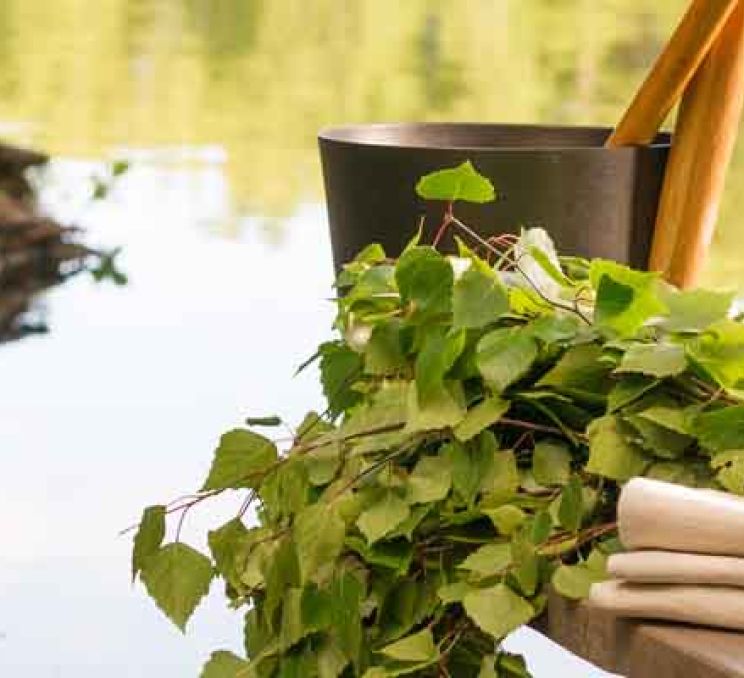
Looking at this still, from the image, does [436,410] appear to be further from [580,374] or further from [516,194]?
[516,194]

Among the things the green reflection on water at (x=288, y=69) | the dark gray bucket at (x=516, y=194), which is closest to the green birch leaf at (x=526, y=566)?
the dark gray bucket at (x=516, y=194)

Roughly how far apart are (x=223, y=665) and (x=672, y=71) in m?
0.46

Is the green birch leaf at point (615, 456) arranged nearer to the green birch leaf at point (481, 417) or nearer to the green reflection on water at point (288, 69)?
the green birch leaf at point (481, 417)

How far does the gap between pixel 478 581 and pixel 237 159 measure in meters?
1.69

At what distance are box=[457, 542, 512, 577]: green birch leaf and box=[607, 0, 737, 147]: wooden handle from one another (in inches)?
17.0

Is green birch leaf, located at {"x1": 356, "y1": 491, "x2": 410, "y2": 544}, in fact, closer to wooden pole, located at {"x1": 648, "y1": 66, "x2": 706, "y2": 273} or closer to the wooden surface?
the wooden surface

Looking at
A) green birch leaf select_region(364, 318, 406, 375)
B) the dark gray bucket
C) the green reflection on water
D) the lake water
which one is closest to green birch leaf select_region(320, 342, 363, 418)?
green birch leaf select_region(364, 318, 406, 375)

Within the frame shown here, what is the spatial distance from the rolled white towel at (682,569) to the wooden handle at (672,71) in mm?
475

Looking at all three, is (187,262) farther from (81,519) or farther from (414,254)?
(414,254)

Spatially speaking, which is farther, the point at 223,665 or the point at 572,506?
the point at 223,665

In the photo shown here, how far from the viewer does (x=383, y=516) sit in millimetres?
693

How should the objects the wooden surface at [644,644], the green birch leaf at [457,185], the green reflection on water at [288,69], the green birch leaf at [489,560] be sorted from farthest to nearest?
the green reflection on water at [288,69], the green birch leaf at [457,185], the green birch leaf at [489,560], the wooden surface at [644,644]

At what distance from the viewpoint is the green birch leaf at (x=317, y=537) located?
71cm

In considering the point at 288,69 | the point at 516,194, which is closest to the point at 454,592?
the point at 516,194
